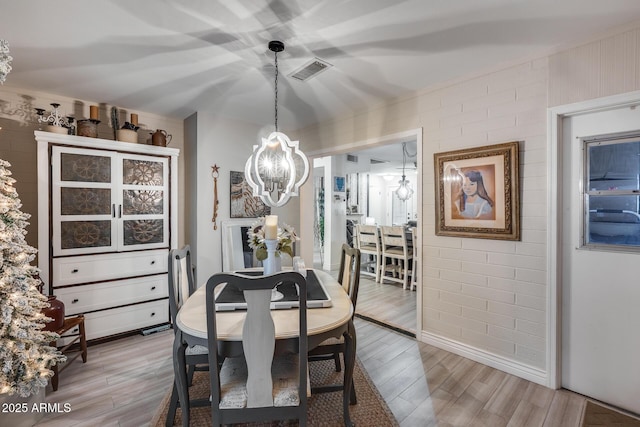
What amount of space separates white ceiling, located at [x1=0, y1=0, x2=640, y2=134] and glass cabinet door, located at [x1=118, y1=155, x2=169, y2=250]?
0.73 metres

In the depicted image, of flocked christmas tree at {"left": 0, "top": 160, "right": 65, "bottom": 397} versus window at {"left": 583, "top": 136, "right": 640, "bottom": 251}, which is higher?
window at {"left": 583, "top": 136, "right": 640, "bottom": 251}

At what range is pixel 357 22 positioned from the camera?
76.0 inches

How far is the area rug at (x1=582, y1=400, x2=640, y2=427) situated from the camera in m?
1.90

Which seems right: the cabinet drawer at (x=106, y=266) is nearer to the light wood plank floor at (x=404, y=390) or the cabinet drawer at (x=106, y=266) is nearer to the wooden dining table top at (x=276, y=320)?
the light wood plank floor at (x=404, y=390)

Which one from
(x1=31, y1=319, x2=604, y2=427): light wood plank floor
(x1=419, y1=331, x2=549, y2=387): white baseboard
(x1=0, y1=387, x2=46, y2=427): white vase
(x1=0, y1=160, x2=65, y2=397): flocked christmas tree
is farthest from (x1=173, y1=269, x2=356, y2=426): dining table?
(x1=419, y1=331, x2=549, y2=387): white baseboard

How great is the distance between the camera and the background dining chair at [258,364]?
52.7 inches

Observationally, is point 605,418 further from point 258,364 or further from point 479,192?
point 258,364

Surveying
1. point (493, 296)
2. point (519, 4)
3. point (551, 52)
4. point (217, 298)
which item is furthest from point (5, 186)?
point (551, 52)

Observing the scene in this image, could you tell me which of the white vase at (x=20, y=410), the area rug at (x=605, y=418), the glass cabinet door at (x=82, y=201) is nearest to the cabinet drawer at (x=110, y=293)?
the glass cabinet door at (x=82, y=201)

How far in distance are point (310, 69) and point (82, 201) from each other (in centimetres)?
249

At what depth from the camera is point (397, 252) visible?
5.08m

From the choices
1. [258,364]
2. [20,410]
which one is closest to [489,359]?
[258,364]

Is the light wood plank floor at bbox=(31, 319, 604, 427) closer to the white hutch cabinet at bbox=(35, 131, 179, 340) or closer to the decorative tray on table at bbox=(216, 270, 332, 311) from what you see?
the white hutch cabinet at bbox=(35, 131, 179, 340)

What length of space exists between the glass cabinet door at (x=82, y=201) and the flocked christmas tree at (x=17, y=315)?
1000mm
